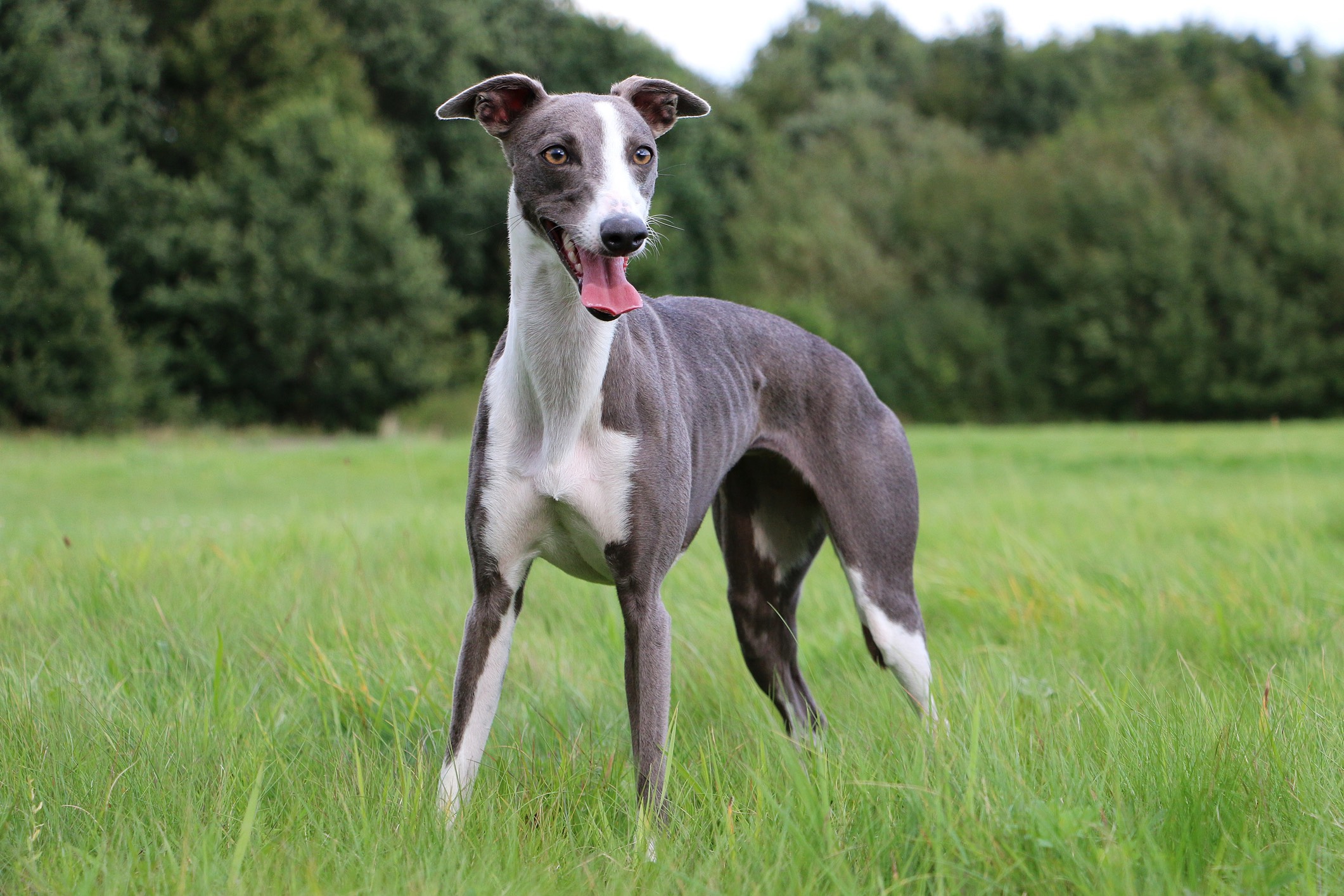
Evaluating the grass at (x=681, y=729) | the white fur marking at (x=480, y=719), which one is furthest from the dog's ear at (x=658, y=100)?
the grass at (x=681, y=729)

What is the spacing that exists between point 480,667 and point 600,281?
1099 mm

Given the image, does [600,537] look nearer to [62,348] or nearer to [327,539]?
[327,539]

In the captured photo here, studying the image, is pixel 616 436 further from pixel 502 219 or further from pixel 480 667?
pixel 502 219

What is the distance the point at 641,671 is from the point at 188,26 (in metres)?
27.2

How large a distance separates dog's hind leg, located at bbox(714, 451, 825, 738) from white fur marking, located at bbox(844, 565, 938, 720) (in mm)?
295

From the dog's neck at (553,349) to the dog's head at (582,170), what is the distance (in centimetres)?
10

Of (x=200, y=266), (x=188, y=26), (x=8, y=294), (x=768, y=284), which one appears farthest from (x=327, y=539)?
(x=768, y=284)

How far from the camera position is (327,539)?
21.0 feet

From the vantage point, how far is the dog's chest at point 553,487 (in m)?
2.83

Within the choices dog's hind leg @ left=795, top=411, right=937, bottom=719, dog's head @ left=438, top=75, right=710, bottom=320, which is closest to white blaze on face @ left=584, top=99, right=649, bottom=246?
dog's head @ left=438, top=75, right=710, bottom=320

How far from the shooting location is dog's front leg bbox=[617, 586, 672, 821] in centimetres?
279

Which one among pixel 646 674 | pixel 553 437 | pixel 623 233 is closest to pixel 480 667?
pixel 646 674

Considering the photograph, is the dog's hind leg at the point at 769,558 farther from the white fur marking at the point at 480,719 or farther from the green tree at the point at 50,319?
the green tree at the point at 50,319

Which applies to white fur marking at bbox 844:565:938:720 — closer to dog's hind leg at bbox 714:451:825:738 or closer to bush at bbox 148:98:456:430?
dog's hind leg at bbox 714:451:825:738
